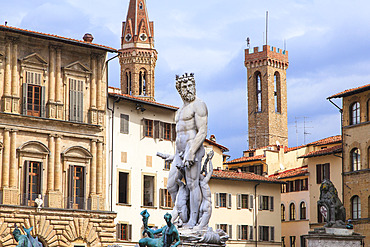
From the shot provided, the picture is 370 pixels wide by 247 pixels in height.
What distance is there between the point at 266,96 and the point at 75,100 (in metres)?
77.7

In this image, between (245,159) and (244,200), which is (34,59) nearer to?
(244,200)

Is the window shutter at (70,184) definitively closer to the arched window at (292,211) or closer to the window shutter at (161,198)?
the window shutter at (161,198)

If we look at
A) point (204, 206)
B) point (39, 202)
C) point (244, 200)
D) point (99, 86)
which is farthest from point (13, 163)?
point (204, 206)

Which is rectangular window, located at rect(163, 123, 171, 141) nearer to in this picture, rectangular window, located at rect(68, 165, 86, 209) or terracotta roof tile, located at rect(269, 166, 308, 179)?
rectangular window, located at rect(68, 165, 86, 209)

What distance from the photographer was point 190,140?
20328 millimetres

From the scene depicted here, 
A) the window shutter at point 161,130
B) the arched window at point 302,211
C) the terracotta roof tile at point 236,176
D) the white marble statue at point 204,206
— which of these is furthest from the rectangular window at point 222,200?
the white marble statue at point 204,206

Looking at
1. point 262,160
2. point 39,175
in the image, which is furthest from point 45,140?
point 262,160

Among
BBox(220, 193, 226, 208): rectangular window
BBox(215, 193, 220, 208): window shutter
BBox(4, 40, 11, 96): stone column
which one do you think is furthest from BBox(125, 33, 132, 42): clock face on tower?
BBox(4, 40, 11, 96): stone column

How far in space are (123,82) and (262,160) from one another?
47144 millimetres

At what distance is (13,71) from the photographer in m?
52.5

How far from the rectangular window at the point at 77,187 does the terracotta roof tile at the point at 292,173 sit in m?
26.0

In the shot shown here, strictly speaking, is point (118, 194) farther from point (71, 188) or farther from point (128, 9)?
point (128, 9)

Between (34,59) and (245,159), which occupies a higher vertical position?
(34,59)

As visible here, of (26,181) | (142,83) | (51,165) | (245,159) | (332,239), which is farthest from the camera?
(142,83)
